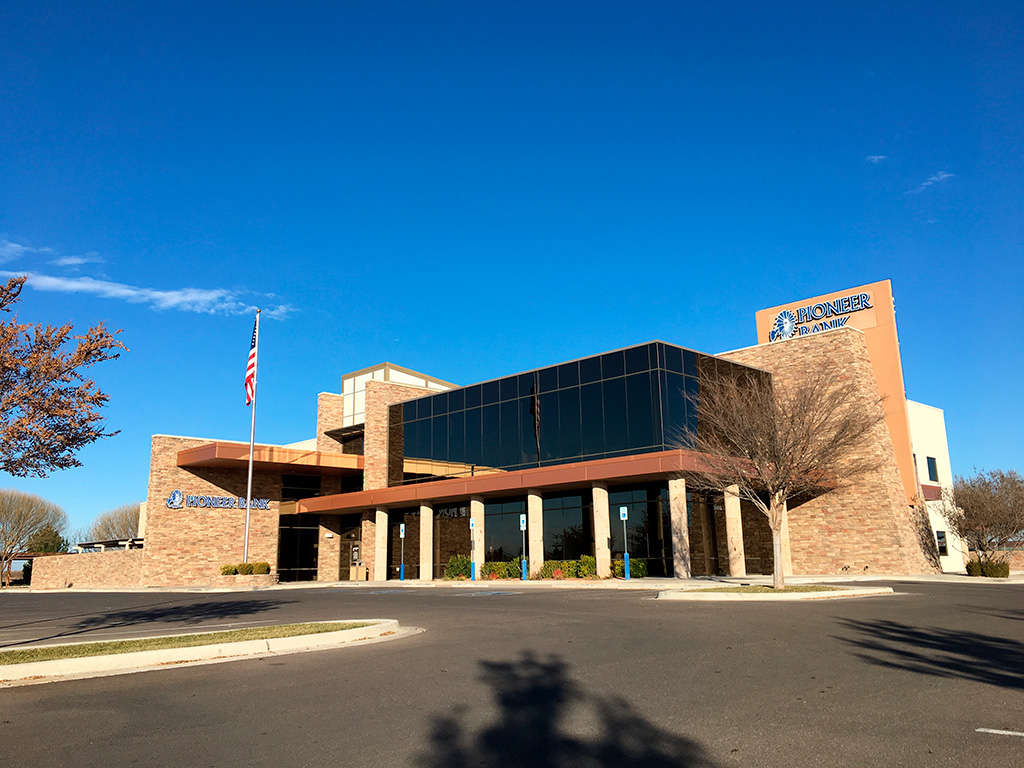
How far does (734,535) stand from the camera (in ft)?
104

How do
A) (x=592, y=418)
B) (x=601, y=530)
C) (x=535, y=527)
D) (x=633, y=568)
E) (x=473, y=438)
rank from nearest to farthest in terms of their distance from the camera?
(x=633, y=568) → (x=601, y=530) → (x=592, y=418) → (x=535, y=527) → (x=473, y=438)

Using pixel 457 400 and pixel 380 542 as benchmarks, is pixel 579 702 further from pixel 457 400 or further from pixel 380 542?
pixel 380 542

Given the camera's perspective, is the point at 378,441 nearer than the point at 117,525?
Yes

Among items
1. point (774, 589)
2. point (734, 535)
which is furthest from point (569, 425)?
point (774, 589)

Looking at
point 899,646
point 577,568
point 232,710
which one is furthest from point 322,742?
point 577,568

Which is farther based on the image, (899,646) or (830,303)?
(830,303)

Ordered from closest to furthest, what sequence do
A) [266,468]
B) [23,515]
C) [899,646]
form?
[899,646], [266,468], [23,515]

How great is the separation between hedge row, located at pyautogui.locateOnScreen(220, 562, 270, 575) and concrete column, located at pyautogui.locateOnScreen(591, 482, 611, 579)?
702 inches

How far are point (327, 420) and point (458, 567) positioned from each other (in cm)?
1640

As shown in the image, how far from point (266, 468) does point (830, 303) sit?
1321 inches

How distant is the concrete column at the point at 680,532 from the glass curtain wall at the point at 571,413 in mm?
1825

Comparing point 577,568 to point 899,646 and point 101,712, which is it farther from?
point 101,712

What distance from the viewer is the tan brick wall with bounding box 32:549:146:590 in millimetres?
41531

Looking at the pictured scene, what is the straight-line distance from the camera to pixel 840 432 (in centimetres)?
2219
